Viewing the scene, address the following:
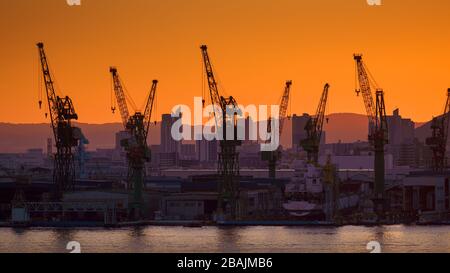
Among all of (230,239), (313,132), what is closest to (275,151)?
(313,132)

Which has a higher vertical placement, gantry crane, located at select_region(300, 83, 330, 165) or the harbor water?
gantry crane, located at select_region(300, 83, 330, 165)

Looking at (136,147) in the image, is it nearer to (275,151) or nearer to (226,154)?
(226,154)

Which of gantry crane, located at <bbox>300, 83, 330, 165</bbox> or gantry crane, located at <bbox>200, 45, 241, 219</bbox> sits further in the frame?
gantry crane, located at <bbox>300, 83, 330, 165</bbox>

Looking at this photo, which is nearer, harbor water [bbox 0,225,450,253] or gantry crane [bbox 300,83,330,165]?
harbor water [bbox 0,225,450,253]

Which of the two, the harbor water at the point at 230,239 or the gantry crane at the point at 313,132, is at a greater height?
the gantry crane at the point at 313,132

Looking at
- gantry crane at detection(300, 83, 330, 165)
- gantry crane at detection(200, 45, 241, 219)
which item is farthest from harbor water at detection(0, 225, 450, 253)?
gantry crane at detection(300, 83, 330, 165)

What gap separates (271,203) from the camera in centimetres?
9019

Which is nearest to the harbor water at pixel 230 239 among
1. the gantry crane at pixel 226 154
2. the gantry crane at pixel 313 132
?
the gantry crane at pixel 226 154

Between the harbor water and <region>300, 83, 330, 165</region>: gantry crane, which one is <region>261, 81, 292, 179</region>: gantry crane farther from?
the harbor water

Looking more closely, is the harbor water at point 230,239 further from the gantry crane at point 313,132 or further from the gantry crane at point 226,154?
the gantry crane at point 313,132

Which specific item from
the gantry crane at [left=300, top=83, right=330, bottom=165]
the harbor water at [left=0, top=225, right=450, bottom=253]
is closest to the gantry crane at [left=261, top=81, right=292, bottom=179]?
the gantry crane at [left=300, top=83, right=330, bottom=165]

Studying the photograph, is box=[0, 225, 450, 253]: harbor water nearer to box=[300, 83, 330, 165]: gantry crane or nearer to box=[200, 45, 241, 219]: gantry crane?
box=[200, 45, 241, 219]: gantry crane

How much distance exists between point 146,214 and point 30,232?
15.3 meters
